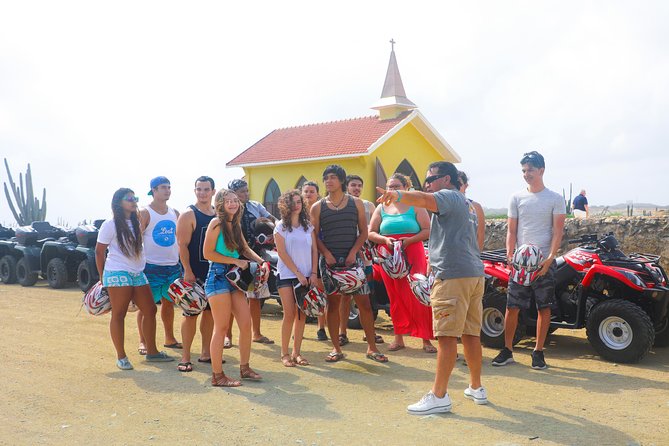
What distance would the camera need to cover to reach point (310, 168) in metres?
23.9

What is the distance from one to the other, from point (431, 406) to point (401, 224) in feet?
8.49

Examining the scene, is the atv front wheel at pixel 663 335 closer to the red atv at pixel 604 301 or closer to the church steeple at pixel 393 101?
the red atv at pixel 604 301

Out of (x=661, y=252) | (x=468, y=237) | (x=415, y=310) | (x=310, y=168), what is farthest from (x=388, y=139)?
(x=468, y=237)

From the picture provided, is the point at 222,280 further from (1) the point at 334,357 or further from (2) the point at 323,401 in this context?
(1) the point at 334,357

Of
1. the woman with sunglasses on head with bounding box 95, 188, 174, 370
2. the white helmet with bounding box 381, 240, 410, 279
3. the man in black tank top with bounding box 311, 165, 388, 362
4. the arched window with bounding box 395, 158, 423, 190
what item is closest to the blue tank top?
the white helmet with bounding box 381, 240, 410, 279

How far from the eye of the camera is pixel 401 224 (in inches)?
283

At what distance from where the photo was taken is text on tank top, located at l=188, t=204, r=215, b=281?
21.1 feet

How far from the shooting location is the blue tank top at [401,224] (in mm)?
7152

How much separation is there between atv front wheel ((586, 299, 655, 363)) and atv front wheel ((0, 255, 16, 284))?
13.7m

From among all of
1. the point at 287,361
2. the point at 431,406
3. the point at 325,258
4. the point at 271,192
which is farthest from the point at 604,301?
the point at 271,192

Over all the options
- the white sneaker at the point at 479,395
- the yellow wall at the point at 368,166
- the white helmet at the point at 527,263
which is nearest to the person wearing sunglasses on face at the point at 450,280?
the white sneaker at the point at 479,395

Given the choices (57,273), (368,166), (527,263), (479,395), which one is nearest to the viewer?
(479,395)

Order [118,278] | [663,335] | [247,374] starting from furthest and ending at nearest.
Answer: [663,335] → [118,278] → [247,374]

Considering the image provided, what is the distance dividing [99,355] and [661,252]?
9.96 meters
